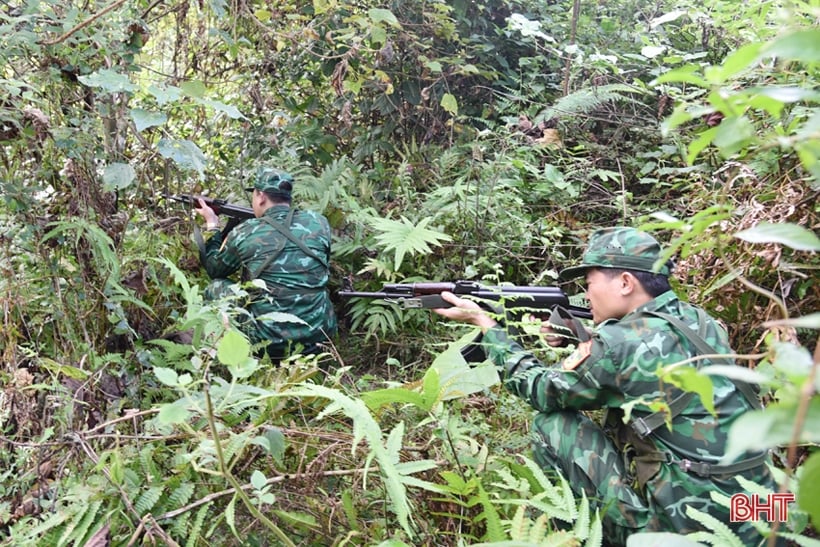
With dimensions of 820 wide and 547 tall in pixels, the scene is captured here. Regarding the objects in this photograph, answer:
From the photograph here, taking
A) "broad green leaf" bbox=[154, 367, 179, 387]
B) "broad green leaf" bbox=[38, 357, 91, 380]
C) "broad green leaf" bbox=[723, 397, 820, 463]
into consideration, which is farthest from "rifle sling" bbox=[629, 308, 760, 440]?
"broad green leaf" bbox=[38, 357, 91, 380]

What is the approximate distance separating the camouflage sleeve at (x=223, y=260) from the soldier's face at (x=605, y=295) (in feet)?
9.84

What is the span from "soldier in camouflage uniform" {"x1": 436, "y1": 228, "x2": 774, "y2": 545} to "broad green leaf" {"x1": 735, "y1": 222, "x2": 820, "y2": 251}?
173cm

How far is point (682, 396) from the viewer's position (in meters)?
2.47

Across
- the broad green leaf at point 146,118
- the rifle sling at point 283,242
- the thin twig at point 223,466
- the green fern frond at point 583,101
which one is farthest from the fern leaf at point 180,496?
the green fern frond at point 583,101

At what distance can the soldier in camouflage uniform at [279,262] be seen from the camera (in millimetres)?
4918

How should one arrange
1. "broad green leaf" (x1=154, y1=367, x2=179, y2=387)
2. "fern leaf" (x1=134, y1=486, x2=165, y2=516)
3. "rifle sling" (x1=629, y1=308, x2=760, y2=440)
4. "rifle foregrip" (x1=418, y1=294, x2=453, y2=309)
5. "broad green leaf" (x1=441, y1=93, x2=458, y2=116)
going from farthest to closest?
"broad green leaf" (x1=441, y1=93, x2=458, y2=116)
"rifle foregrip" (x1=418, y1=294, x2=453, y2=309)
"rifle sling" (x1=629, y1=308, x2=760, y2=440)
"fern leaf" (x1=134, y1=486, x2=165, y2=516)
"broad green leaf" (x1=154, y1=367, x2=179, y2=387)

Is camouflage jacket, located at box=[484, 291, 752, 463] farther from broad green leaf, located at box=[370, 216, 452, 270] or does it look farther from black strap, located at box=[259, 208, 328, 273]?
black strap, located at box=[259, 208, 328, 273]

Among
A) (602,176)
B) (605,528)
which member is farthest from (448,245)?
(605,528)

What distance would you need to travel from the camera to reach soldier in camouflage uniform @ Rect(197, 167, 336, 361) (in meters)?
4.92

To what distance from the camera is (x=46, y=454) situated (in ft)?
8.98

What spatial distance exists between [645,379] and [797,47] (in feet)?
6.88

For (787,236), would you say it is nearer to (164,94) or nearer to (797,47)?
(797,47)

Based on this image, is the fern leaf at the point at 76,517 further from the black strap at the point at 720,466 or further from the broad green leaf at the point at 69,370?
the black strap at the point at 720,466

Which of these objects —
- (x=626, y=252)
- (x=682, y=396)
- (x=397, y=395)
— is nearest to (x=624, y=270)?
(x=626, y=252)
